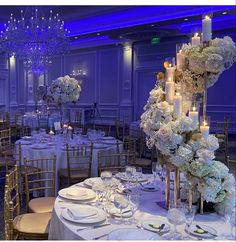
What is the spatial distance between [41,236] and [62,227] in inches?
25.6

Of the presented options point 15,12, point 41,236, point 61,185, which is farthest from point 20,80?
point 41,236

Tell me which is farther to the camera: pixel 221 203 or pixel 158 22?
pixel 158 22

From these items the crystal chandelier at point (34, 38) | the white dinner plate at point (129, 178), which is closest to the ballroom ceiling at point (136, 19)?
the crystal chandelier at point (34, 38)

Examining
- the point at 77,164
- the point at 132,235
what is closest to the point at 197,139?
the point at 132,235

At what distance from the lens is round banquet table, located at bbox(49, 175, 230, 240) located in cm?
198

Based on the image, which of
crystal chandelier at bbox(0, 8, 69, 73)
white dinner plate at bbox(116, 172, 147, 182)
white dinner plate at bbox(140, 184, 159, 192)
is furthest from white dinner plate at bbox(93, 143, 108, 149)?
crystal chandelier at bbox(0, 8, 69, 73)

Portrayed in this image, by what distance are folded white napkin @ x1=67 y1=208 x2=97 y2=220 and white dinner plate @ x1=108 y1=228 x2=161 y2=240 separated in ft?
0.94

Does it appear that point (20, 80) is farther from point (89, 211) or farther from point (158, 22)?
point (89, 211)

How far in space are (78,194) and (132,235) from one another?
31.1 inches

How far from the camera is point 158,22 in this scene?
9719 mm

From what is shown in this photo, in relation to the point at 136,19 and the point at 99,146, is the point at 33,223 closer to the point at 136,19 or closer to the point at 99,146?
the point at 99,146

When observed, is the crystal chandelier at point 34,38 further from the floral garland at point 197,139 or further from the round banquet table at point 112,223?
the floral garland at point 197,139

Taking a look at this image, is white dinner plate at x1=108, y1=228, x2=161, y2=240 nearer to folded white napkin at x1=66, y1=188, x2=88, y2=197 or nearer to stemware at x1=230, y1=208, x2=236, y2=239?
stemware at x1=230, y1=208, x2=236, y2=239

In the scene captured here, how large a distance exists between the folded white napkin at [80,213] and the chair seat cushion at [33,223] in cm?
58
